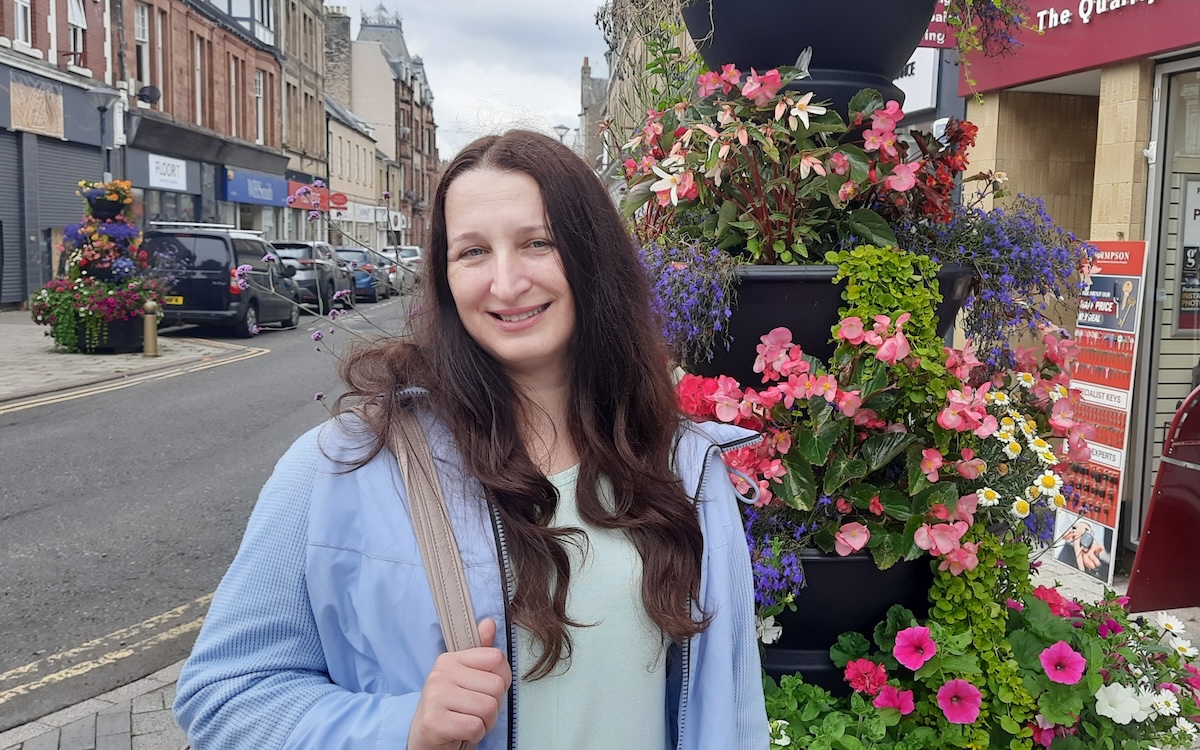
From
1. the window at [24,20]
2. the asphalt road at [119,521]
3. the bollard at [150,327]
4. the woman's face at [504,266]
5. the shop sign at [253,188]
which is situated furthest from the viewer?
the shop sign at [253,188]

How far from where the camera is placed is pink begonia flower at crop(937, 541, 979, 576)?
226cm

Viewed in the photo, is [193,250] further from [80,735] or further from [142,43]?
[80,735]

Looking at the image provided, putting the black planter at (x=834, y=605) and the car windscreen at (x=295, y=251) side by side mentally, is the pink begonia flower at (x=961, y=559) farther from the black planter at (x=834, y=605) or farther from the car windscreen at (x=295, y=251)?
the car windscreen at (x=295, y=251)

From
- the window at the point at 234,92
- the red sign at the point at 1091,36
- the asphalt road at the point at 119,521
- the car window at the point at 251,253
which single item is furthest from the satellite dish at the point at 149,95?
the red sign at the point at 1091,36

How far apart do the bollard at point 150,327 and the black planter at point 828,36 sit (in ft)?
44.3

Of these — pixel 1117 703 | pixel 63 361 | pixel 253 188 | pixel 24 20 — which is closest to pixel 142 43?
pixel 24 20

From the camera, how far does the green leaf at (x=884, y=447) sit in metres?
2.29

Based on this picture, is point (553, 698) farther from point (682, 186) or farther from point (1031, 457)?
point (1031, 457)

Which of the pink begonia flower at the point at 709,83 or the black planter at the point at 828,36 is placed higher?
the black planter at the point at 828,36

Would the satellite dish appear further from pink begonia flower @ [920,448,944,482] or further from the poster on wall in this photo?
pink begonia flower @ [920,448,944,482]

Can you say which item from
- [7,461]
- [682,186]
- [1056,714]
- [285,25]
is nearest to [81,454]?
[7,461]

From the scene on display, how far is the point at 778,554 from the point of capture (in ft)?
7.38

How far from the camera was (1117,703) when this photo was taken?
2.38 meters

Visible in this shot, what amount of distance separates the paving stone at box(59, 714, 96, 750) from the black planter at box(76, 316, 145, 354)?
40.2 ft
